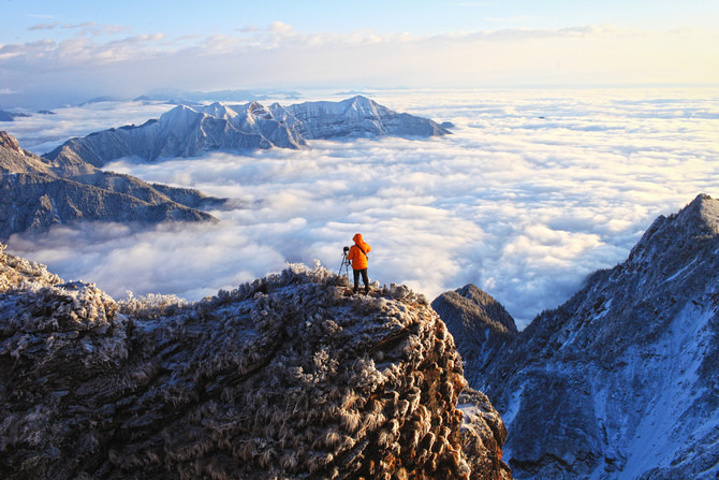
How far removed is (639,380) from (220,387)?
143 ft

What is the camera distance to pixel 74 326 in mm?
11375

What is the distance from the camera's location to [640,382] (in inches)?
1607

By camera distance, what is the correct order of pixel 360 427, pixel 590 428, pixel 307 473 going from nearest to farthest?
pixel 307 473 < pixel 360 427 < pixel 590 428

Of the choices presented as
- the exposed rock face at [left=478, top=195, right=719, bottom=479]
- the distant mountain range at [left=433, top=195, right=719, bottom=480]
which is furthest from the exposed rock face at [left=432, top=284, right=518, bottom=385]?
the exposed rock face at [left=478, top=195, right=719, bottom=479]

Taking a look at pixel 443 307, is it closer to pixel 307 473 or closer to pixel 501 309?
pixel 501 309

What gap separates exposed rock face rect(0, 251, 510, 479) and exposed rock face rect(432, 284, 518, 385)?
67.6 metres

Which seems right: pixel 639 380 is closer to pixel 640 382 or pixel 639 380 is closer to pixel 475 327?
pixel 640 382

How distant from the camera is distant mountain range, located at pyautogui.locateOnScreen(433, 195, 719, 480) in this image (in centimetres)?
3431

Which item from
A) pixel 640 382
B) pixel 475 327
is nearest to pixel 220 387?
pixel 640 382

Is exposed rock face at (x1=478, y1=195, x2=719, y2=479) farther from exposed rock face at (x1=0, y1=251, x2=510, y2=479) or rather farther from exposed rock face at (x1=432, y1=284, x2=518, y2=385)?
exposed rock face at (x1=432, y1=284, x2=518, y2=385)

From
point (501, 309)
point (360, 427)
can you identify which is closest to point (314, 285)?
point (360, 427)

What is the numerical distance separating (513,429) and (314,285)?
1402 inches

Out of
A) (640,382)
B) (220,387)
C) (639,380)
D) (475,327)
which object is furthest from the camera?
(475,327)

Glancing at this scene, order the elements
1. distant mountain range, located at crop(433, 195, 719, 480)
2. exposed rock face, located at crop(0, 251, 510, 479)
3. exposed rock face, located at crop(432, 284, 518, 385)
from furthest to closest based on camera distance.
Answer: exposed rock face, located at crop(432, 284, 518, 385), distant mountain range, located at crop(433, 195, 719, 480), exposed rock face, located at crop(0, 251, 510, 479)
